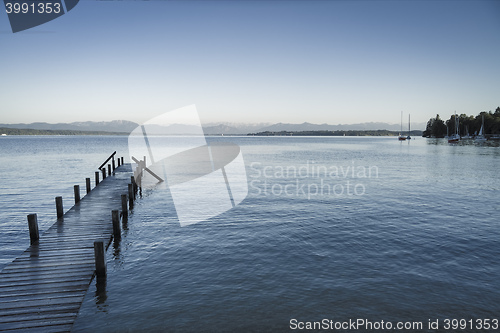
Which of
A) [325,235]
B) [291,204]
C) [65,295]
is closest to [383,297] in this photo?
[325,235]

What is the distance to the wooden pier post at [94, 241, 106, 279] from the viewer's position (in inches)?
440

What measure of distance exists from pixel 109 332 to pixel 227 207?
15.6 meters

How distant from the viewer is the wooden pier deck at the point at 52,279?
328 inches

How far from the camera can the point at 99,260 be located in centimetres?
1134

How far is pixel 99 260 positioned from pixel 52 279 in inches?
59.0

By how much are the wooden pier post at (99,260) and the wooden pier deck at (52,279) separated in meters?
0.30

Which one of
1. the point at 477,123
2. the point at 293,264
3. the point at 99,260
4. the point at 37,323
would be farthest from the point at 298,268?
the point at 477,123

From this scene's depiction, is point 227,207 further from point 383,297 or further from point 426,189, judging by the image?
point 426,189

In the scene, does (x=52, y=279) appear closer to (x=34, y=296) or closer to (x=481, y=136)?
(x=34, y=296)

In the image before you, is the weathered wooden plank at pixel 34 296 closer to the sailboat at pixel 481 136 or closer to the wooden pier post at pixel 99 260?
the wooden pier post at pixel 99 260

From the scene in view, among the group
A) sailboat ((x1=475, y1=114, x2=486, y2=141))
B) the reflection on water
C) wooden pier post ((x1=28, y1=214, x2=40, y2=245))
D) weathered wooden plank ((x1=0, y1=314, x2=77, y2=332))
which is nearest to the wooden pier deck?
weathered wooden plank ((x1=0, y1=314, x2=77, y2=332))

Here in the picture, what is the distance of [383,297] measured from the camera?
10656 mm

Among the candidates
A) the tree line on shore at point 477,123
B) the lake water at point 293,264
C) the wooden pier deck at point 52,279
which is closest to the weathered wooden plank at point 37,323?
the wooden pier deck at point 52,279

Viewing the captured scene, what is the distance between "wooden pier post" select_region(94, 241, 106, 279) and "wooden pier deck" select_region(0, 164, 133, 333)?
0.30m
